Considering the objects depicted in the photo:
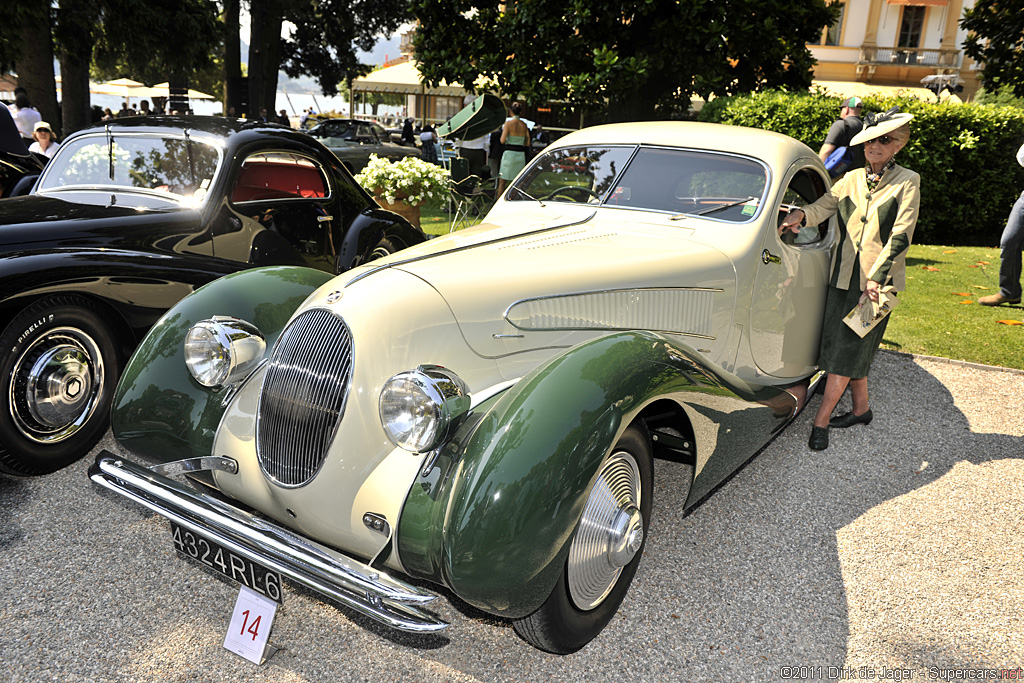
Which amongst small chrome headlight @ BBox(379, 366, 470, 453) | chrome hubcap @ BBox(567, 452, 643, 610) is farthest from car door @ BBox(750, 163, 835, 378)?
small chrome headlight @ BBox(379, 366, 470, 453)

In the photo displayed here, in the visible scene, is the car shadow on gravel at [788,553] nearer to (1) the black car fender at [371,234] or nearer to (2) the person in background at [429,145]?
(1) the black car fender at [371,234]

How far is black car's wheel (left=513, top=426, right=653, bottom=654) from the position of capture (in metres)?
2.36

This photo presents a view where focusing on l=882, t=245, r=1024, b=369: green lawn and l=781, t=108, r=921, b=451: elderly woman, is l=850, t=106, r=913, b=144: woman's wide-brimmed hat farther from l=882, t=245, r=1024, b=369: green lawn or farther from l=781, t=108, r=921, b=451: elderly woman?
l=882, t=245, r=1024, b=369: green lawn

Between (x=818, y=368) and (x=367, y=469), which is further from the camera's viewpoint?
(x=818, y=368)

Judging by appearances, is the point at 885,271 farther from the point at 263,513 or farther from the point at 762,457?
the point at 263,513

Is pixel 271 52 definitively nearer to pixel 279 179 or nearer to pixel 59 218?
pixel 279 179

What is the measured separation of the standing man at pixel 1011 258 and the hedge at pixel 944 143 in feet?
12.1

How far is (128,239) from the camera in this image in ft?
13.8

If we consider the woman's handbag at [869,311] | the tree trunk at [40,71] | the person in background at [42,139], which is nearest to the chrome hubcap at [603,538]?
the woman's handbag at [869,311]

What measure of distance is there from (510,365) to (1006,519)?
9.06 feet

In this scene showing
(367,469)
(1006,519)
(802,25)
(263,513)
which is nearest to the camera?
(367,469)

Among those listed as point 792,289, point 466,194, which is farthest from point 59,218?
point 466,194

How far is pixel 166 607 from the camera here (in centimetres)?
271

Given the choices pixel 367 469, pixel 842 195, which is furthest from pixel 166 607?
pixel 842 195
